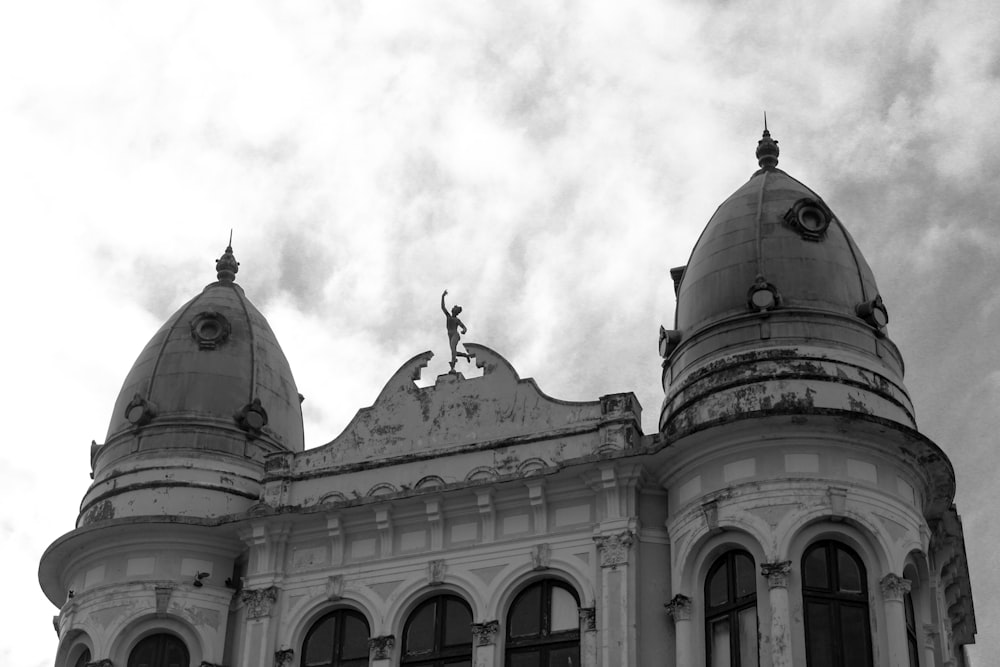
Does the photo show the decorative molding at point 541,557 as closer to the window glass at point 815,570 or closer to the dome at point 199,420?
Answer: the window glass at point 815,570

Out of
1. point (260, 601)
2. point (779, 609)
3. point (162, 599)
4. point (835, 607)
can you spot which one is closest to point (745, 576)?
point (779, 609)

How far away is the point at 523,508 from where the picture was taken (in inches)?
1136

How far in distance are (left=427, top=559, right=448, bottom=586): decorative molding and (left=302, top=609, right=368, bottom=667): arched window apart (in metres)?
1.46

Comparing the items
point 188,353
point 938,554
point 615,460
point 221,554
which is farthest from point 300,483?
point 938,554

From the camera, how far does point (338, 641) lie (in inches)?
1152

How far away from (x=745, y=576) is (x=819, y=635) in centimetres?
166

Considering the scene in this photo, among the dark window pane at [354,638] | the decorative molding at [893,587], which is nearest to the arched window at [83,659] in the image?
the dark window pane at [354,638]

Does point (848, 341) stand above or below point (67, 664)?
above

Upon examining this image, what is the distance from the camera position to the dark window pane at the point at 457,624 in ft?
93.1

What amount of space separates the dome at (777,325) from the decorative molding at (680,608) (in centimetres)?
274

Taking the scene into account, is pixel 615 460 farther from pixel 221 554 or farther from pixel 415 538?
pixel 221 554

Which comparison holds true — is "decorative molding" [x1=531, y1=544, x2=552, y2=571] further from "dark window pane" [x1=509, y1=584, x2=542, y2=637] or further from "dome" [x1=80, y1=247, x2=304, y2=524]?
"dome" [x1=80, y1=247, x2=304, y2=524]

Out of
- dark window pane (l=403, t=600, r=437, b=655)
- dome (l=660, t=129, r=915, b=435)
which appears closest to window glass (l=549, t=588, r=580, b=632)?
dark window pane (l=403, t=600, r=437, b=655)

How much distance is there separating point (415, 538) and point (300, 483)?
2826 mm
